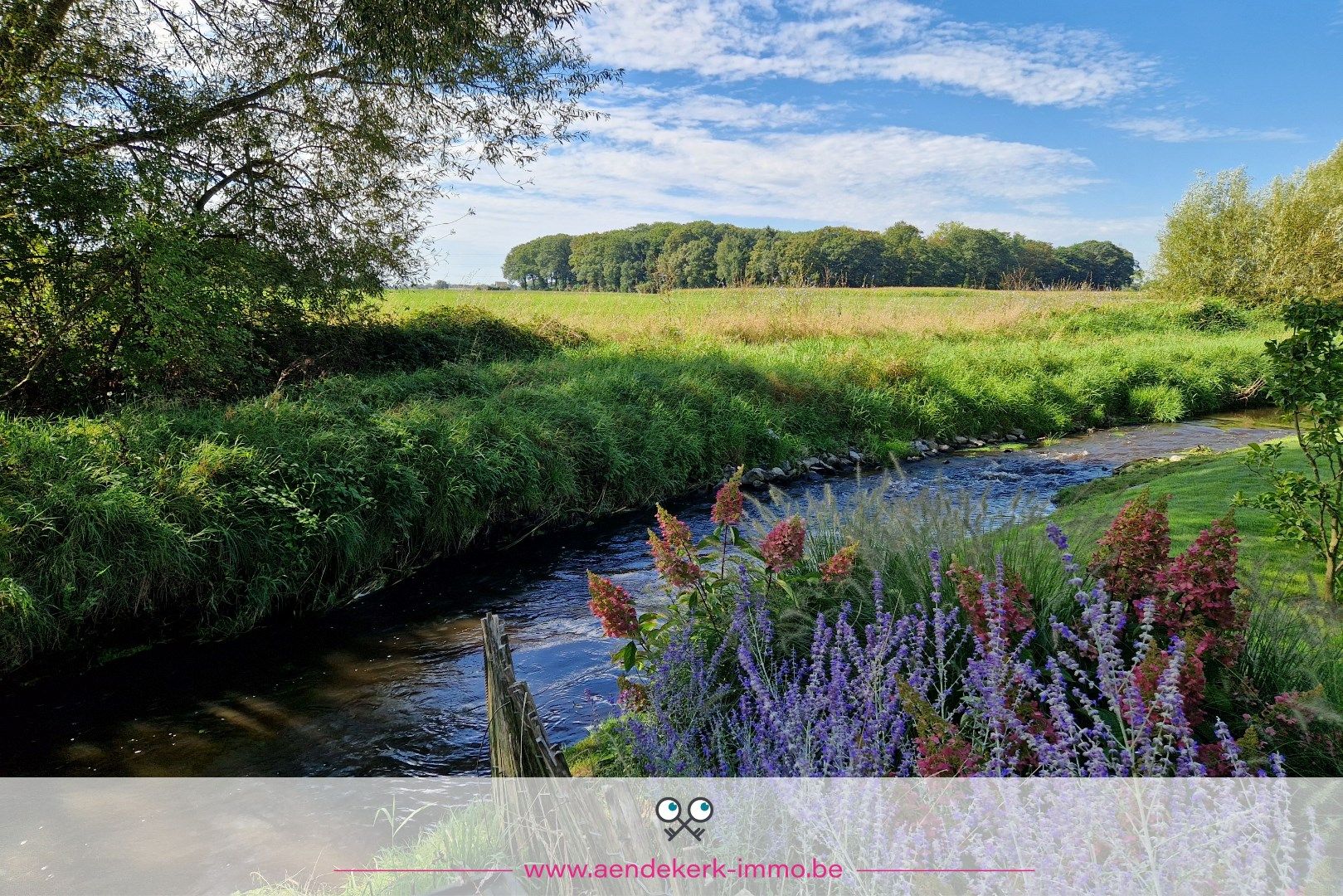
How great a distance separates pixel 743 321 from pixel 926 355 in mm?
4656

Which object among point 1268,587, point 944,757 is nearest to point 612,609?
point 944,757

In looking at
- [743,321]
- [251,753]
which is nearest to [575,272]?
[743,321]

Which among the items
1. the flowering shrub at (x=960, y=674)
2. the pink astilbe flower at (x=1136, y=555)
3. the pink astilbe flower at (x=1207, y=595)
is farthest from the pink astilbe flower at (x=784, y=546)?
the pink astilbe flower at (x=1207, y=595)

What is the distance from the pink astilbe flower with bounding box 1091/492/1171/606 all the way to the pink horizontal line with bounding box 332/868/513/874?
9.34 ft

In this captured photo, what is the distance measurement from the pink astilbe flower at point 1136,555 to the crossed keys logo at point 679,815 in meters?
2.28

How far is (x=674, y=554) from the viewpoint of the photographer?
372 centimetres

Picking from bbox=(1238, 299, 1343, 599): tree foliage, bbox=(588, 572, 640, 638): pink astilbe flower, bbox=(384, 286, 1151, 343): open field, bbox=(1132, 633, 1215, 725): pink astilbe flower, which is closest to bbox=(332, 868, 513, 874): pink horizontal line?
bbox=(588, 572, 640, 638): pink astilbe flower

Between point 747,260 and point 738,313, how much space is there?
12.0m

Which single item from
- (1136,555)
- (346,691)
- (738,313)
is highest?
(738,313)

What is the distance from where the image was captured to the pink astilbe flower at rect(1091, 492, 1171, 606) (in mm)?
3535

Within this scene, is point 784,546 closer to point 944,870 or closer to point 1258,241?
point 944,870

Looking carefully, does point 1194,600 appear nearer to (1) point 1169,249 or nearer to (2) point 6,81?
(2) point 6,81

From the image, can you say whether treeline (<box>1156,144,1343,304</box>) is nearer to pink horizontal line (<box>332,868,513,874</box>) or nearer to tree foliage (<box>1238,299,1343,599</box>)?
tree foliage (<box>1238,299,1343,599</box>)

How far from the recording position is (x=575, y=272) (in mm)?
36281
